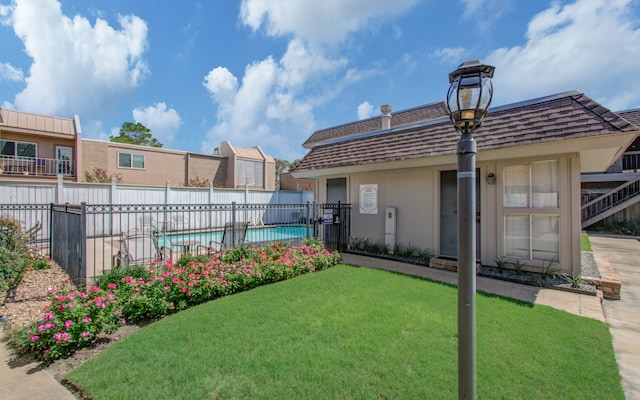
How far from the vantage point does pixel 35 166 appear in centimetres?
1627

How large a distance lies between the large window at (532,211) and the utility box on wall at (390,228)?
110 inches

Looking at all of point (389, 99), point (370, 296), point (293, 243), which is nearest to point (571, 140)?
point (370, 296)

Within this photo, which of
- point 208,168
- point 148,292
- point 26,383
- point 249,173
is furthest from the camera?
point 249,173

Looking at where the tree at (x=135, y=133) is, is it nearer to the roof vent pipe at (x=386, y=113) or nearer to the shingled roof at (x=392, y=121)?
the shingled roof at (x=392, y=121)

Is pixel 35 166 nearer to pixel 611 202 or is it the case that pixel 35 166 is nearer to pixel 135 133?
pixel 135 133

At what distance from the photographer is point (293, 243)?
8328 millimetres

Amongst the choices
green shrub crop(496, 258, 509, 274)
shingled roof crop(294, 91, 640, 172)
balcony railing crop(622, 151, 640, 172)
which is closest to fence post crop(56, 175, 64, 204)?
shingled roof crop(294, 91, 640, 172)

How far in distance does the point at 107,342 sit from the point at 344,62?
13.6 m

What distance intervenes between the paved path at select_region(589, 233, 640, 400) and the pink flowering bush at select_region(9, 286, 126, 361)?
569cm

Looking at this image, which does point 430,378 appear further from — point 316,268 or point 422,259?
point 422,259

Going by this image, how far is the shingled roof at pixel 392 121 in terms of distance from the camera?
15814mm

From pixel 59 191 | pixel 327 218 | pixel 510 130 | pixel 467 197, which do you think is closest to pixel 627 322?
pixel 510 130

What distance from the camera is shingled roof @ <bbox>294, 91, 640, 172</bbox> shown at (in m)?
5.07

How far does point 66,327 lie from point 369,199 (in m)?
7.51
